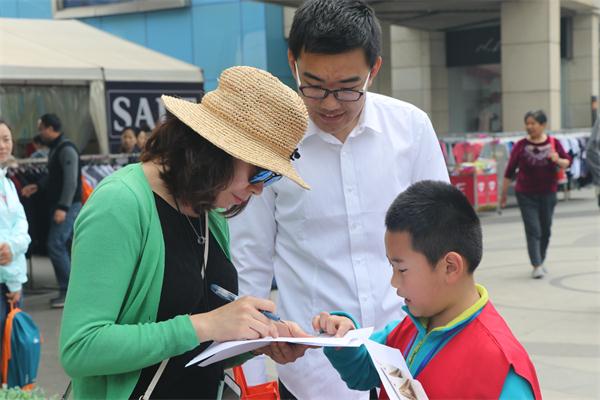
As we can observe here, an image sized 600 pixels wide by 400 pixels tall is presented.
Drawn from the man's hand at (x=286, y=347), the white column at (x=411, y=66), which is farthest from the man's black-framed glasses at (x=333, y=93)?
the white column at (x=411, y=66)

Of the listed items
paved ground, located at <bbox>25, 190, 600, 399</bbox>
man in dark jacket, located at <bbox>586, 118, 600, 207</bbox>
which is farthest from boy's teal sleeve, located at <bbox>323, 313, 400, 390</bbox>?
man in dark jacket, located at <bbox>586, 118, 600, 207</bbox>

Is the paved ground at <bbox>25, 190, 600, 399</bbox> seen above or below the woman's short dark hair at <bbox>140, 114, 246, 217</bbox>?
below

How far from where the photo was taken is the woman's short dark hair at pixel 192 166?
1.97 meters

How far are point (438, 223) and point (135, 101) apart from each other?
11243 millimetres

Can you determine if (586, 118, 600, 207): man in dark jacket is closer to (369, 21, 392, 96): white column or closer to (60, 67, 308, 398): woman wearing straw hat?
(60, 67, 308, 398): woman wearing straw hat

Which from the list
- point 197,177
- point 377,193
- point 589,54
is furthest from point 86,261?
point 589,54

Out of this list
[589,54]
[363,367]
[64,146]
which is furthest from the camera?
[589,54]

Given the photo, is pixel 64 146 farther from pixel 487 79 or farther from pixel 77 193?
pixel 487 79

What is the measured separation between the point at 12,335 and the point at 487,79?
81.1 ft

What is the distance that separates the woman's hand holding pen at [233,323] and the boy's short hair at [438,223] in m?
0.46

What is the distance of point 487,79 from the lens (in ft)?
92.8

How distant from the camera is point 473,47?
85.3 ft

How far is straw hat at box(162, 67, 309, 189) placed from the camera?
2.02 meters

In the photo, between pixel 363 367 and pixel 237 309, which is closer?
pixel 237 309
